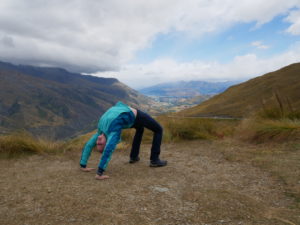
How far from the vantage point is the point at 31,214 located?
2801 mm

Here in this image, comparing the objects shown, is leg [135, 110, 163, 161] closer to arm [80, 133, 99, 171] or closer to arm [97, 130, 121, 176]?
arm [97, 130, 121, 176]

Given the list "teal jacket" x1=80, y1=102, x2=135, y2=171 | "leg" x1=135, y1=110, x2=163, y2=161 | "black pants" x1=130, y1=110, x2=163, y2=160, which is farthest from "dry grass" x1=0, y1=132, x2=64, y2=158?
"leg" x1=135, y1=110, x2=163, y2=161

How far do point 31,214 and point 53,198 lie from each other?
454 millimetres

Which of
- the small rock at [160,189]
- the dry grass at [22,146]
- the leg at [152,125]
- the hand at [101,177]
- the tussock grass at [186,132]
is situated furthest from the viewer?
the tussock grass at [186,132]

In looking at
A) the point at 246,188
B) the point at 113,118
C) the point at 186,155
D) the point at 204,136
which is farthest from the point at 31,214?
the point at 204,136

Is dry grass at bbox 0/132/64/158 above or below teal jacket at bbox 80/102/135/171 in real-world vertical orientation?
below

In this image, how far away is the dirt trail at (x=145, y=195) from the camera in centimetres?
264

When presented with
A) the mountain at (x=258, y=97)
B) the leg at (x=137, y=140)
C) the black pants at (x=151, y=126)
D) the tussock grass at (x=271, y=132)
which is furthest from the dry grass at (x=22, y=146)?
the mountain at (x=258, y=97)

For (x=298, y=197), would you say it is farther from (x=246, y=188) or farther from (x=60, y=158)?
(x=60, y=158)

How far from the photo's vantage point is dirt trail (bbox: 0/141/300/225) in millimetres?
2641

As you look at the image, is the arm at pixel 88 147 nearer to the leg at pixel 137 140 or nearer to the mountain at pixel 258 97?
the leg at pixel 137 140

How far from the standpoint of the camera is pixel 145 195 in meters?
3.32

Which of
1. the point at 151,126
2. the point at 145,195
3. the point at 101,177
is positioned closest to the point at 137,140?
the point at 151,126

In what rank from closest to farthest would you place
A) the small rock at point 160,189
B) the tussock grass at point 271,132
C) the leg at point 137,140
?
the small rock at point 160,189, the leg at point 137,140, the tussock grass at point 271,132
